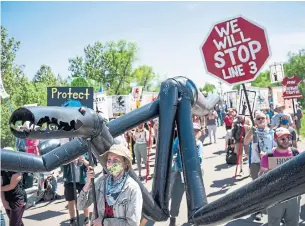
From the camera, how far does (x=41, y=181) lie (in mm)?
7582

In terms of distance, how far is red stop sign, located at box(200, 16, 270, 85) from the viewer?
296cm

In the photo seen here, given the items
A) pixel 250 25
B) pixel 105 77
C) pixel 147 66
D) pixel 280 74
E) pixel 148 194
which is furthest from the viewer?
pixel 147 66

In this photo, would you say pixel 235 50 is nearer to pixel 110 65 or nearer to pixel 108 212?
pixel 108 212

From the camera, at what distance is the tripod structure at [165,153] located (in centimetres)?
103

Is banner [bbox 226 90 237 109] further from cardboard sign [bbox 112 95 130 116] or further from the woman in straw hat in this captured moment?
the woman in straw hat

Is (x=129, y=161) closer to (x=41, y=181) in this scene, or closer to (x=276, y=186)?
(x=276, y=186)

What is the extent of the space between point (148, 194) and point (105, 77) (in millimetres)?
42871

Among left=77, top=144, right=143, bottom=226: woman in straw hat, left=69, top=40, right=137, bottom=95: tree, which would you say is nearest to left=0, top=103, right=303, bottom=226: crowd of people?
left=77, top=144, right=143, bottom=226: woman in straw hat

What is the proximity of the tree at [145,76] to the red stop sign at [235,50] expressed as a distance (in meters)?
49.5

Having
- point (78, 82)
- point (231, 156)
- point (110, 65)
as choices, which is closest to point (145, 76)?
point (110, 65)

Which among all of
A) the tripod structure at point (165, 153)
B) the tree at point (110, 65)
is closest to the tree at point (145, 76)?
the tree at point (110, 65)

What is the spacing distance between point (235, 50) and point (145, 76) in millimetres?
52379

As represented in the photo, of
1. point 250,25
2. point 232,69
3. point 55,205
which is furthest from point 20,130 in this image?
point 55,205

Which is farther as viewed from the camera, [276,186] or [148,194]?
[148,194]
